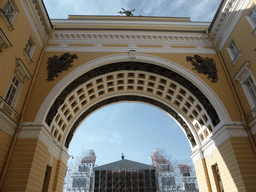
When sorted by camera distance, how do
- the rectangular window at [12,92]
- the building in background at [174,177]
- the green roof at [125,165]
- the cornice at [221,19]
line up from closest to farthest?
the rectangular window at [12,92], the cornice at [221,19], the building in background at [174,177], the green roof at [125,165]

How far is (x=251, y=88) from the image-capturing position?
40.2ft

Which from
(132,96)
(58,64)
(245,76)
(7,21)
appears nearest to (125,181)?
(132,96)

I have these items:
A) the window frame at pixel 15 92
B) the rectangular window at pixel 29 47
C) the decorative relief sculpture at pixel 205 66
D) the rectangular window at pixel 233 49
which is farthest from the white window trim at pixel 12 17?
the rectangular window at pixel 233 49

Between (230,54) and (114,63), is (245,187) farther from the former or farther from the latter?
(114,63)

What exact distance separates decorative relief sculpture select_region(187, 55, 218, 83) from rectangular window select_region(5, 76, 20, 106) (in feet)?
41.6

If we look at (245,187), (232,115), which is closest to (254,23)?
(232,115)

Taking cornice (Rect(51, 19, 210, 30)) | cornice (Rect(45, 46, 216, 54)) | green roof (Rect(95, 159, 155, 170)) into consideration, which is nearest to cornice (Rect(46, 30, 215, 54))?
cornice (Rect(45, 46, 216, 54))

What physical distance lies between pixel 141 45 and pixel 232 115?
8.82 meters

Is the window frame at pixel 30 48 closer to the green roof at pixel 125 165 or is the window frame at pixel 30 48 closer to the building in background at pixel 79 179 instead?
the building in background at pixel 79 179

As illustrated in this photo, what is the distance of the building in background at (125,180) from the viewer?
154 feet

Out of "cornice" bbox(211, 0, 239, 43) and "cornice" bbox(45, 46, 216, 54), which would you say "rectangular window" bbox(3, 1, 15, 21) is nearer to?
"cornice" bbox(45, 46, 216, 54)

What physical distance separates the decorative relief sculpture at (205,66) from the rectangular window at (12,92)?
12688 millimetres

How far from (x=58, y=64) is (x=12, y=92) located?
410 cm

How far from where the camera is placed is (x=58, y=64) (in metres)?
14.5
